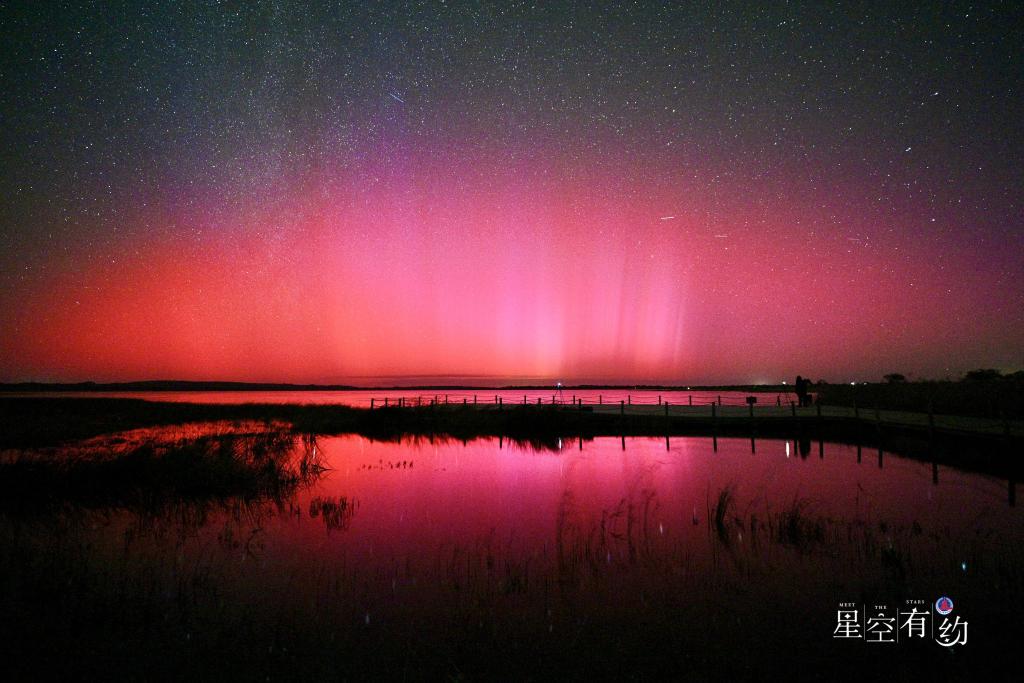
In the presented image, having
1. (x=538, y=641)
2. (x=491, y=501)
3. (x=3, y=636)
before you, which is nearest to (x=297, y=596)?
(x=3, y=636)

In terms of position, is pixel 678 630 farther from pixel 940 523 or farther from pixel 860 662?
pixel 940 523

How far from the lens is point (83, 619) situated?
23.4 ft

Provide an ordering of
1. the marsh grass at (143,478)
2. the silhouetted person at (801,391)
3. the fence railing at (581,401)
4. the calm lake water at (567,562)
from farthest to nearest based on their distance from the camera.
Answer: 1. the fence railing at (581,401)
2. the silhouetted person at (801,391)
3. the marsh grass at (143,478)
4. the calm lake water at (567,562)

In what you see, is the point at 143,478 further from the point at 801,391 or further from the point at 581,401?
the point at 801,391

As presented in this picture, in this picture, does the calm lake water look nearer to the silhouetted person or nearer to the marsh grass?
the marsh grass

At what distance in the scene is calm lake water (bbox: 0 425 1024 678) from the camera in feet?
23.1

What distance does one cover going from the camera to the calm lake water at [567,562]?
7031 mm

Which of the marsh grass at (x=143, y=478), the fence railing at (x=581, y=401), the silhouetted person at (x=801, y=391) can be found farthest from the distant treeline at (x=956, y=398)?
the marsh grass at (x=143, y=478)

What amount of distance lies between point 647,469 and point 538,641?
664 inches

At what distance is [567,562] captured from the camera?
10.2 meters
